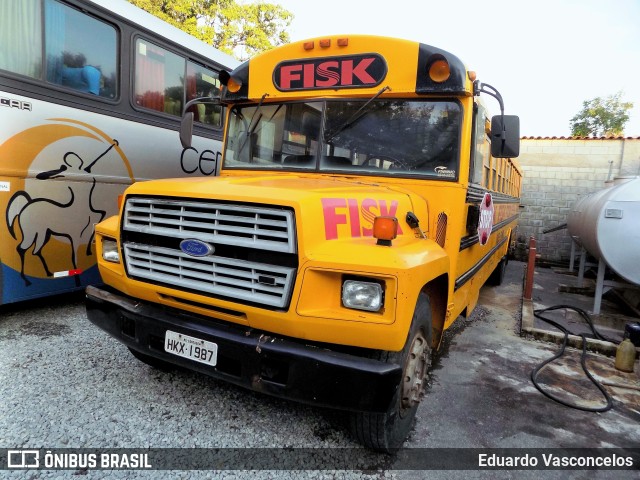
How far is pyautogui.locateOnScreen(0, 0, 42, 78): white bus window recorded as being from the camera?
3.61 metres

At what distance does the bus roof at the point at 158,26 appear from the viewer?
175 inches

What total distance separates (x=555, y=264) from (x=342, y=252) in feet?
35.9

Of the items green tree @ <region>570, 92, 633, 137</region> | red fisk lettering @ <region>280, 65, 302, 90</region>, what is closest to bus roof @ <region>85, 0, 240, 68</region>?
red fisk lettering @ <region>280, 65, 302, 90</region>

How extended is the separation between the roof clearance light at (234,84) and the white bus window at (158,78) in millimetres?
1882

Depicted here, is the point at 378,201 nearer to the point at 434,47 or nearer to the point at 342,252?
the point at 342,252

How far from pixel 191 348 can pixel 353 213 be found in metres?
1.17

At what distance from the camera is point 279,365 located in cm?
210

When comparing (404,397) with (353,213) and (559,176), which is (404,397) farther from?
(559,176)

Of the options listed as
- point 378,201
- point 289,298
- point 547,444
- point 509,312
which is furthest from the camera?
point 509,312

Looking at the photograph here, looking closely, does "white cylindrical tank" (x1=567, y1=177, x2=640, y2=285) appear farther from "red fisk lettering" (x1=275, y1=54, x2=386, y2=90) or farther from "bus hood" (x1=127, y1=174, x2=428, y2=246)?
"red fisk lettering" (x1=275, y1=54, x2=386, y2=90)

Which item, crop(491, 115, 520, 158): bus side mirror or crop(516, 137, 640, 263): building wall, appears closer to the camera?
crop(491, 115, 520, 158): bus side mirror

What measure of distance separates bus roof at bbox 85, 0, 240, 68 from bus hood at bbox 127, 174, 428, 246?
2976 millimetres

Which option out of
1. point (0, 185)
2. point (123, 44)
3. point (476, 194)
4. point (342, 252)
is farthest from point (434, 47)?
point (0, 185)

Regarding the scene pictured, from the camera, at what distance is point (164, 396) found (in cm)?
290
